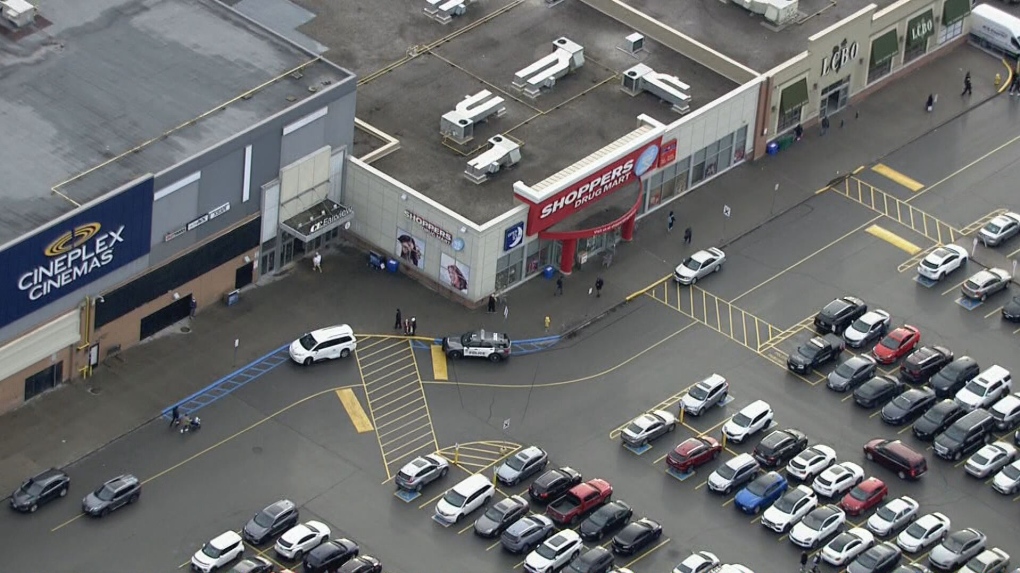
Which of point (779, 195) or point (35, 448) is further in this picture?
point (779, 195)

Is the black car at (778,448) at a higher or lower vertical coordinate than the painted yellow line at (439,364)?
higher

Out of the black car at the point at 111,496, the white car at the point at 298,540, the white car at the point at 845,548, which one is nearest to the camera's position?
A: the white car at the point at 298,540

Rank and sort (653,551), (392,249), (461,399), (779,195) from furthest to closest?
(779,195), (392,249), (461,399), (653,551)

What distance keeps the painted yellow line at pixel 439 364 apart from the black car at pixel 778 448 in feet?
73.2

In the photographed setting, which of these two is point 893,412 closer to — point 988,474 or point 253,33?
point 988,474

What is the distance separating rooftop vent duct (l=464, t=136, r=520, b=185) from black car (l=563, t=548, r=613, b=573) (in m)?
35.9

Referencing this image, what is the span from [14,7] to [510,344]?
141ft

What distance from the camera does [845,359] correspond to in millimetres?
179500

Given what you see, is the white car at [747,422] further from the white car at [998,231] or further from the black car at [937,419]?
the white car at [998,231]

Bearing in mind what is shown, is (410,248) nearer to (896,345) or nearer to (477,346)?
(477,346)

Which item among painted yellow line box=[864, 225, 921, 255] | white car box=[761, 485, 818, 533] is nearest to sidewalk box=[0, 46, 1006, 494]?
painted yellow line box=[864, 225, 921, 255]

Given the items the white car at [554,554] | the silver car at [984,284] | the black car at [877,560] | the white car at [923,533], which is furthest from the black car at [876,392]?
the white car at [554,554]

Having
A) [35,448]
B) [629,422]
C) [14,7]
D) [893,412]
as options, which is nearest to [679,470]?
[629,422]

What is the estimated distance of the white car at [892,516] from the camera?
163 metres
